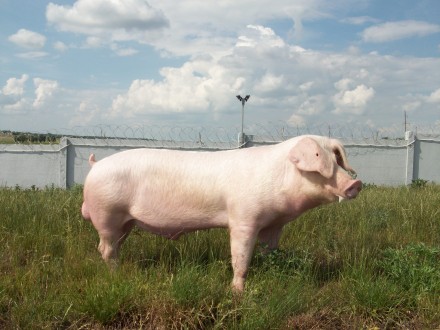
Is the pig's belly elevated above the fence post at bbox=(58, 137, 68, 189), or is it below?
above

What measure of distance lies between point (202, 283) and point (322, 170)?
1174 mm

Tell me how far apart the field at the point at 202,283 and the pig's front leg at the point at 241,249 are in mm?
113

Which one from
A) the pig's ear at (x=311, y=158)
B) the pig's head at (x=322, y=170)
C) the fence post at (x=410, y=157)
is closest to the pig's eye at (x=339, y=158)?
the pig's head at (x=322, y=170)

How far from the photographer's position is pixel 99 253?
4.52 m

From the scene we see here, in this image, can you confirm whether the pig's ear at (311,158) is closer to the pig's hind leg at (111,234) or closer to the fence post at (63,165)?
the pig's hind leg at (111,234)

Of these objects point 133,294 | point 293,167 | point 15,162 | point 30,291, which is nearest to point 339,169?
point 293,167

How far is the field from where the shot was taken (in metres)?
3.33

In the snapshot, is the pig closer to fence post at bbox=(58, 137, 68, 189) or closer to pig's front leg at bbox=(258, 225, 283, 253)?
pig's front leg at bbox=(258, 225, 283, 253)

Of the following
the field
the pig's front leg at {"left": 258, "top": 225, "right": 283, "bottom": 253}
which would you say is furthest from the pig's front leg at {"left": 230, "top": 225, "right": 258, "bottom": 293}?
the pig's front leg at {"left": 258, "top": 225, "right": 283, "bottom": 253}

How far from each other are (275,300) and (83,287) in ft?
4.62

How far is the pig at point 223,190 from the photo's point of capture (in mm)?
3736

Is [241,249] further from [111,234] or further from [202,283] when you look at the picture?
[111,234]

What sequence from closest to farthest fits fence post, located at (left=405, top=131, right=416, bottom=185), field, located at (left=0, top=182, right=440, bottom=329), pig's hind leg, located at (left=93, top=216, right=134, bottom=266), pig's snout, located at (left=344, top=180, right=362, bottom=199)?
1. field, located at (left=0, top=182, right=440, bottom=329)
2. pig's snout, located at (left=344, top=180, right=362, bottom=199)
3. pig's hind leg, located at (left=93, top=216, right=134, bottom=266)
4. fence post, located at (left=405, top=131, right=416, bottom=185)

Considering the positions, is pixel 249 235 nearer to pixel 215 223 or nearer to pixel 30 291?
pixel 215 223
